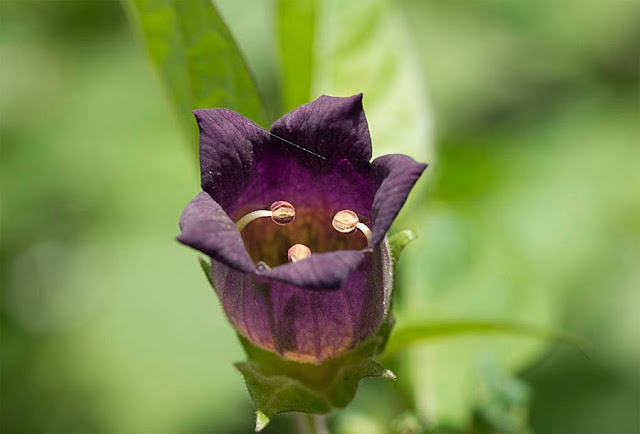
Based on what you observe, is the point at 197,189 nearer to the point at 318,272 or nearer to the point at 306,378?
the point at 306,378

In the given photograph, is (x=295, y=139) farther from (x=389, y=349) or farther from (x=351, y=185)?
(x=389, y=349)

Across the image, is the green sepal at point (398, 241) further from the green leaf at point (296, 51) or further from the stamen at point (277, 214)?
the green leaf at point (296, 51)

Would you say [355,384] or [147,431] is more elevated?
[355,384]

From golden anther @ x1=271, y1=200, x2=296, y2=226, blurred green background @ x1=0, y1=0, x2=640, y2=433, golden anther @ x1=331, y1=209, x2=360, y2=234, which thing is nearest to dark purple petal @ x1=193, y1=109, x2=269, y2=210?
golden anther @ x1=271, y1=200, x2=296, y2=226

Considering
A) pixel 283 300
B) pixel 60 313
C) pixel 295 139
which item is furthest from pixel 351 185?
pixel 60 313

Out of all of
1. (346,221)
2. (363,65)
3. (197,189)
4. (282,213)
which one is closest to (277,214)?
(282,213)

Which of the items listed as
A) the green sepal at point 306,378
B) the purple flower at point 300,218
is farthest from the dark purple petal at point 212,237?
the green sepal at point 306,378
